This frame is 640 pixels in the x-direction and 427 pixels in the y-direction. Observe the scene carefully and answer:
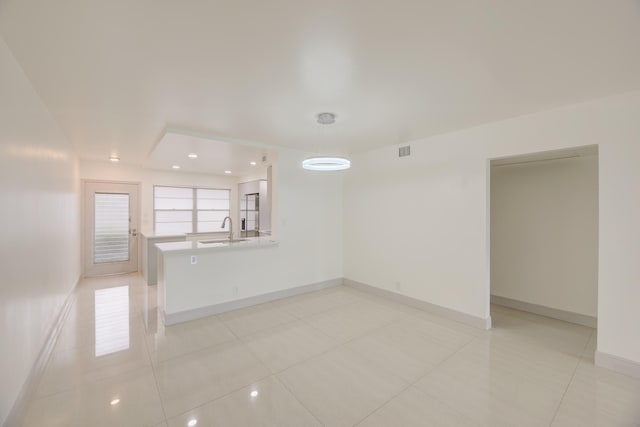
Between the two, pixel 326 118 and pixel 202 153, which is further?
pixel 202 153

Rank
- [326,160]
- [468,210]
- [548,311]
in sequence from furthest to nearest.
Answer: [548,311]
[468,210]
[326,160]

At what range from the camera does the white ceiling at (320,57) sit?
58.9 inches

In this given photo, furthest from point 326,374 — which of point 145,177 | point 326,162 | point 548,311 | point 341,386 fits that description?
point 145,177

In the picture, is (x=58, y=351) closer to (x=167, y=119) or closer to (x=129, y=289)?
(x=129, y=289)

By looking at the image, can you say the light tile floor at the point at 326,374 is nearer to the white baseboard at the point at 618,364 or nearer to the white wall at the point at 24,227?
the white baseboard at the point at 618,364

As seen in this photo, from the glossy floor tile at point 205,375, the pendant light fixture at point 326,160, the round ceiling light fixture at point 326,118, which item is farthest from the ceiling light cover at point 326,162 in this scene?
the glossy floor tile at point 205,375

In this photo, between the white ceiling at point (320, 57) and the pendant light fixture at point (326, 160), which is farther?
the pendant light fixture at point (326, 160)

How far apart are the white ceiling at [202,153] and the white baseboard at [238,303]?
2.35 metres

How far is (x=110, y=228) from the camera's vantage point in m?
6.16

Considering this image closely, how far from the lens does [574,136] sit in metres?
2.71

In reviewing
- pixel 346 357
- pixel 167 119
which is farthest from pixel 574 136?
pixel 167 119

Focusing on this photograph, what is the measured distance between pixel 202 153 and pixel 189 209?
Answer: 3226 mm

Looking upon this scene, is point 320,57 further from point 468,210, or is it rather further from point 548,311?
point 548,311

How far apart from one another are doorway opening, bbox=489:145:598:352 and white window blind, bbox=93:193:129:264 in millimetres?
7564
